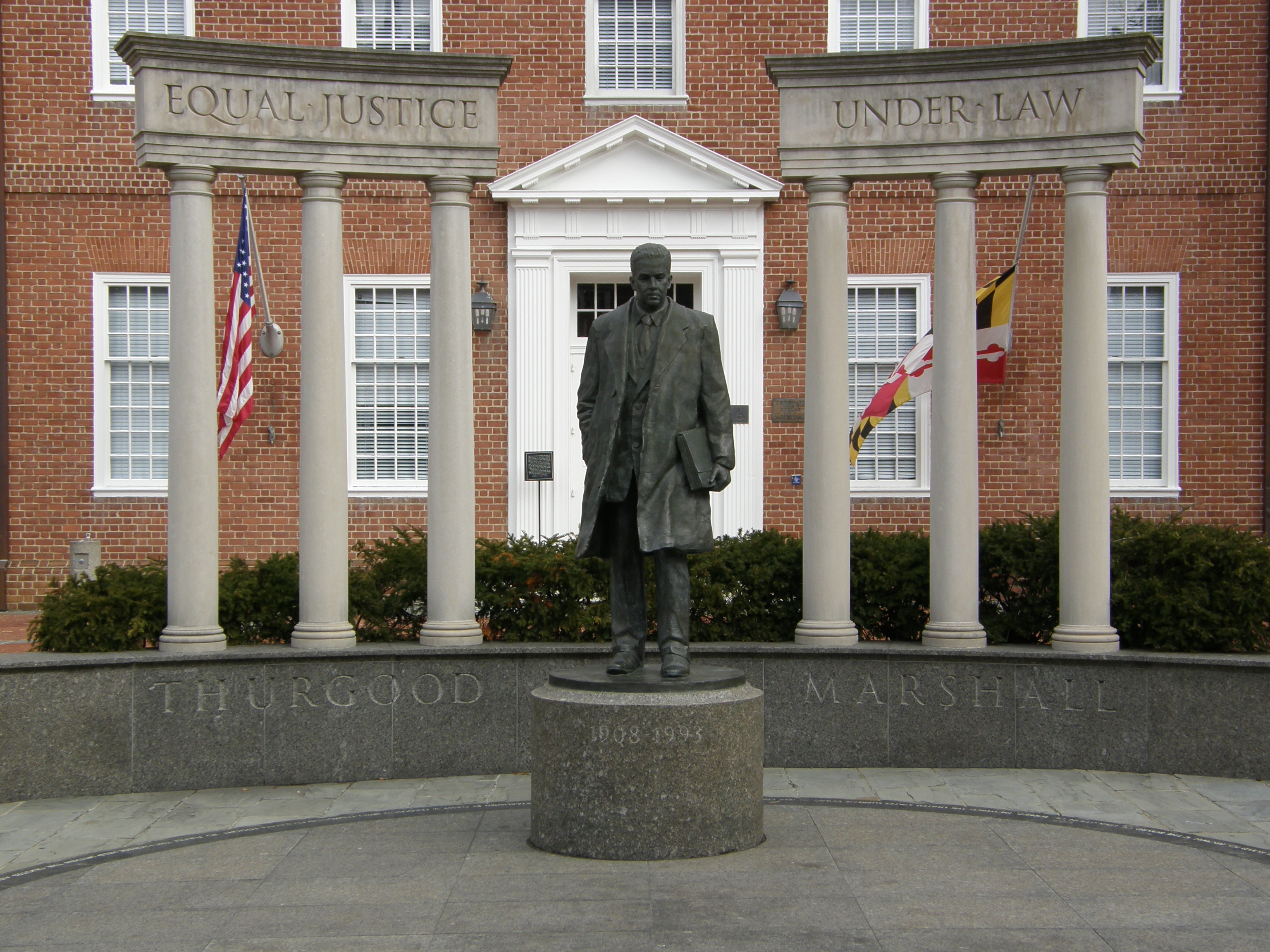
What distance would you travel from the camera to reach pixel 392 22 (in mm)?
16500

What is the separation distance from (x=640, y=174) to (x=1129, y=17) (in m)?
6.22

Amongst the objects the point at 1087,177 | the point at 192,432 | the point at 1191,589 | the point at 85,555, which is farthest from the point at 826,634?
the point at 85,555

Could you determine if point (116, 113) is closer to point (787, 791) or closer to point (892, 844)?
point (787, 791)

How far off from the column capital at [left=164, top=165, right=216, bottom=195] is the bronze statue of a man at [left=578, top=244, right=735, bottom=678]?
3896 millimetres

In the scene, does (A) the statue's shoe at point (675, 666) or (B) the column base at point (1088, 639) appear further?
(B) the column base at point (1088, 639)

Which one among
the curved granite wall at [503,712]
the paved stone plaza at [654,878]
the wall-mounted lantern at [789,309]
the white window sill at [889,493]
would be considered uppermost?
the wall-mounted lantern at [789,309]

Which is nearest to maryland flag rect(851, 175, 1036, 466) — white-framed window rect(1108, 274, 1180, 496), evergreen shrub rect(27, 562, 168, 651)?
white-framed window rect(1108, 274, 1180, 496)

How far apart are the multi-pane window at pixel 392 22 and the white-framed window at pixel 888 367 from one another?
6058mm

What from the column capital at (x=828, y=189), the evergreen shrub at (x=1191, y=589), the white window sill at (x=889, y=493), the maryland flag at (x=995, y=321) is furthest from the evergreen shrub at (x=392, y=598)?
the white window sill at (x=889, y=493)

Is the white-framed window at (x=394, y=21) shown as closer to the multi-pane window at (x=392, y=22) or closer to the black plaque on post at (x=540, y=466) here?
the multi-pane window at (x=392, y=22)

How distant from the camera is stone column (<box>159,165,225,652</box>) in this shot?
9562mm

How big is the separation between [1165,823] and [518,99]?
1159 cm

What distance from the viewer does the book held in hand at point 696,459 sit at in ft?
Result: 23.8

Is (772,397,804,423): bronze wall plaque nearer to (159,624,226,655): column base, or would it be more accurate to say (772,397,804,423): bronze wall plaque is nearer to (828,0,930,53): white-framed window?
(828,0,930,53): white-framed window
